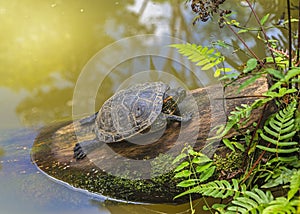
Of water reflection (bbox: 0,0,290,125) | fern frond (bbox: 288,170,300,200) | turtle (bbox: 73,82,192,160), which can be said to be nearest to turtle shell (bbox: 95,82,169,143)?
turtle (bbox: 73,82,192,160)

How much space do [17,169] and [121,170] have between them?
964 mm

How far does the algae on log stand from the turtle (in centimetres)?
7

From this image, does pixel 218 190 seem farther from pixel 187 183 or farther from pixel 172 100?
pixel 172 100

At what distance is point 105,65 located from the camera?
440cm

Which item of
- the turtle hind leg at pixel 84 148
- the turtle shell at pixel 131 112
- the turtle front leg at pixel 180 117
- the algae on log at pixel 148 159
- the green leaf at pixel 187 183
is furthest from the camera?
the turtle hind leg at pixel 84 148

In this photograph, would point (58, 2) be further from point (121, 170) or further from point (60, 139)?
point (121, 170)

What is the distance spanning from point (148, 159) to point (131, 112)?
40 centimetres

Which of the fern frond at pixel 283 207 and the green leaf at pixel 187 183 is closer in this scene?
the fern frond at pixel 283 207

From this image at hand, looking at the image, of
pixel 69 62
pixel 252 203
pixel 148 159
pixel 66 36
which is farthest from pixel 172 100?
pixel 66 36

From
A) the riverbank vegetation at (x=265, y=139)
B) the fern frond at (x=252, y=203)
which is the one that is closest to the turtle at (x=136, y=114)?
the riverbank vegetation at (x=265, y=139)

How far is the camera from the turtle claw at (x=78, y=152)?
9.52 ft

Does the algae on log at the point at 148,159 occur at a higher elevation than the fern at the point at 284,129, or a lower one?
lower

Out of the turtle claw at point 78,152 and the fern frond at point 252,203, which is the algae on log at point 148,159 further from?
the fern frond at point 252,203

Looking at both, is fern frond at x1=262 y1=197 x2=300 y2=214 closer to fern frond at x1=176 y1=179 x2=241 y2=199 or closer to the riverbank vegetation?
the riverbank vegetation
